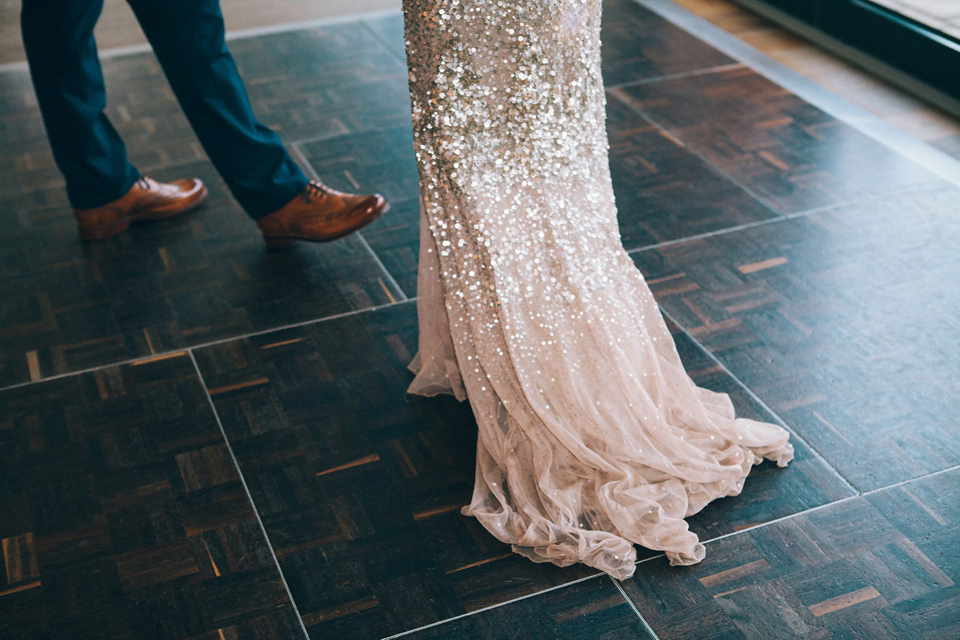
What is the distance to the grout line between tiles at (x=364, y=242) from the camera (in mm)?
2520

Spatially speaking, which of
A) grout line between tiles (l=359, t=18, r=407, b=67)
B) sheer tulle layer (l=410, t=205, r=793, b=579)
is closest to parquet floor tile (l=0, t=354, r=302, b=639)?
sheer tulle layer (l=410, t=205, r=793, b=579)

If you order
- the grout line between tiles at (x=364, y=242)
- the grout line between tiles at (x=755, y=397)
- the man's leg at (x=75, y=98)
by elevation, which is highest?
the man's leg at (x=75, y=98)

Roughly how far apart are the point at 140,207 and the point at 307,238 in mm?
521

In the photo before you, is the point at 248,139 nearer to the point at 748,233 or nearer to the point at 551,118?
the point at 551,118

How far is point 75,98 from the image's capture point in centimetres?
252

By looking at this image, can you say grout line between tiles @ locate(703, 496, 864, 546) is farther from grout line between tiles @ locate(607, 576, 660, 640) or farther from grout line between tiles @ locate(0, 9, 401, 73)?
grout line between tiles @ locate(0, 9, 401, 73)

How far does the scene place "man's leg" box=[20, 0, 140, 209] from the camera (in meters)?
2.42

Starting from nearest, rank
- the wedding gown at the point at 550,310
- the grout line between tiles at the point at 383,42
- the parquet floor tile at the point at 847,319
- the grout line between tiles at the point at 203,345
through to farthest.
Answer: the wedding gown at the point at 550,310 < the parquet floor tile at the point at 847,319 < the grout line between tiles at the point at 203,345 < the grout line between tiles at the point at 383,42

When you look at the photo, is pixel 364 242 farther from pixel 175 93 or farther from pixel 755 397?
pixel 755 397

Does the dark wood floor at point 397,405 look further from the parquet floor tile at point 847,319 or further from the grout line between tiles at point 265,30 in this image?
the grout line between tiles at point 265,30

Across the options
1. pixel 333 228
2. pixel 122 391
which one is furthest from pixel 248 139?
pixel 122 391

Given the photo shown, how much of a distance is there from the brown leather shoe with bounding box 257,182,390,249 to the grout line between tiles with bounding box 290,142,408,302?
4.1 inches

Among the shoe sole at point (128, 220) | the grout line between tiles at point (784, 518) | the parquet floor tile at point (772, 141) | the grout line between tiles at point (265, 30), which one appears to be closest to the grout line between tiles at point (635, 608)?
the grout line between tiles at point (784, 518)

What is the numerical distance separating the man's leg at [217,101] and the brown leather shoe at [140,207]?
33 centimetres
